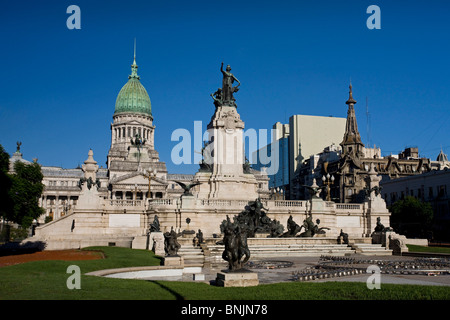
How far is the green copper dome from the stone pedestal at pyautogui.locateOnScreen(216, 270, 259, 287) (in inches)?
5142

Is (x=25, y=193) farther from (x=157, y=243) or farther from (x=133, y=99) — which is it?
(x=133, y=99)

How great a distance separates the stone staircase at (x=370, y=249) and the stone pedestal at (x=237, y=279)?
24007mm

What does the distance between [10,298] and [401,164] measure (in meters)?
111

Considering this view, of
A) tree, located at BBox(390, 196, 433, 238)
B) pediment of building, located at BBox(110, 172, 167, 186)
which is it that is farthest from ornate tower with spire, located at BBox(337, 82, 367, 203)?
pediment of building, located at BBox(110, 172, 167, 186)

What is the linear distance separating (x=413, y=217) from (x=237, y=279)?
202 feet

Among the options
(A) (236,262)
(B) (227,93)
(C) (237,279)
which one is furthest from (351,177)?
(C) (237,279)

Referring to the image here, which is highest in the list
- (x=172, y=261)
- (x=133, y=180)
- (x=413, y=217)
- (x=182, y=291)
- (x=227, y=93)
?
(x=227, y=93)

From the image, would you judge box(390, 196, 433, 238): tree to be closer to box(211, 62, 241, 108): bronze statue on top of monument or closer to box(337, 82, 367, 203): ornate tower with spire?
box(337, 82, 367, 203): ornate tower with spire

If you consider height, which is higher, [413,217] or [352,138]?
[352,138]

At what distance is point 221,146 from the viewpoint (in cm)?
4900

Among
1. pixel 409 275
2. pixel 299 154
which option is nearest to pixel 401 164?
pixel 299 154

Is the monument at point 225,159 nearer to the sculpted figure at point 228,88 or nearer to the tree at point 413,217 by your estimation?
the sculpted figure at point 228,88

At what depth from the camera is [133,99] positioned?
14525 centimetres

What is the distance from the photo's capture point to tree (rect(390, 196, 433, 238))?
70000mm
